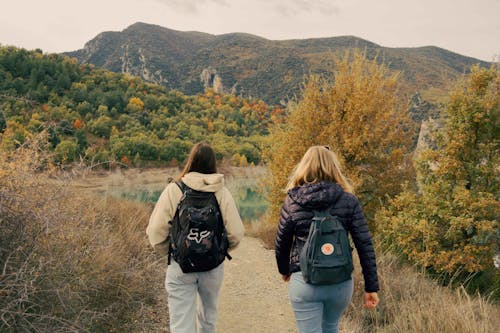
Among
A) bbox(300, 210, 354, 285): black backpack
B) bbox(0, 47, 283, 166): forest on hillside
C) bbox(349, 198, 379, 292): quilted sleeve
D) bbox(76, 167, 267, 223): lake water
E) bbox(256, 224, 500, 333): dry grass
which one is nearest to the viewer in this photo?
bbox(300, 210, 354, 285): black backpack

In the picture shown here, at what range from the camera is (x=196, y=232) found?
8.96 feet

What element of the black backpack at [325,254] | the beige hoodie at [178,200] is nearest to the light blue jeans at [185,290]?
the beige hoodie at [178,200]

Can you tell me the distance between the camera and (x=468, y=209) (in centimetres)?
839

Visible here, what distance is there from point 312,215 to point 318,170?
1.08ft

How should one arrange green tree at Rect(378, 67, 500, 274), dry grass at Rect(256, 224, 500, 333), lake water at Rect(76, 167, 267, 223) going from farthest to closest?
1. lake water at Rect(76, 167, 267, 223)
2. green tree at Rect(378, 67, 500, 274)
3. dry grass at Rect(256, 224, 500, 333)

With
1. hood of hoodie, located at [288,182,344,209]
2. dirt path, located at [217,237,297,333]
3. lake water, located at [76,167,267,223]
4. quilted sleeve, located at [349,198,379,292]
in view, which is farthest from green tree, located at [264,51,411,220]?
lake water, located at [76,167,267,223]

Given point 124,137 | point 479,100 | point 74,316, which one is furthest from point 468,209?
point 124,137

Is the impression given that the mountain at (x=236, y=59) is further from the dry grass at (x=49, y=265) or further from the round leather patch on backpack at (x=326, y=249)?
the round leather patch on backpack at (x=326, y=249)

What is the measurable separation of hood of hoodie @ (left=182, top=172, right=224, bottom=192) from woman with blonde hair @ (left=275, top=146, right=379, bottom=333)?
56 centimetres

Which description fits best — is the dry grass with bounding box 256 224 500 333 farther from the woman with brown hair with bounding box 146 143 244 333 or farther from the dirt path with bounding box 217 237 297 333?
the woman with brown hair with bounding box 146 143 244 333

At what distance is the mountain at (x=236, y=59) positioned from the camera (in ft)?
291

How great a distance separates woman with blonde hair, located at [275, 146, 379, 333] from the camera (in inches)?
95.7

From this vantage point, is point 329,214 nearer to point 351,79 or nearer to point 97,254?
point 97,254

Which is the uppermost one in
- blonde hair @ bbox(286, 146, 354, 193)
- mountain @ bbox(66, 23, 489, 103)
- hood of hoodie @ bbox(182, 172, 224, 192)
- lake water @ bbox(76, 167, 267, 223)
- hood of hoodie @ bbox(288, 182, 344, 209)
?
mountain @ bbox(66, 23, 489, 103)
